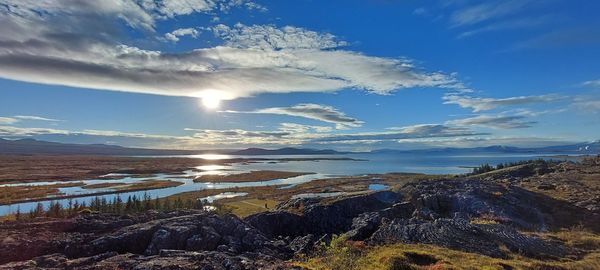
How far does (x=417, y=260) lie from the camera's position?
3188 cm

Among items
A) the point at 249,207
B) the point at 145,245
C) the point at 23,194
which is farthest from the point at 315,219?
the point at 23,194

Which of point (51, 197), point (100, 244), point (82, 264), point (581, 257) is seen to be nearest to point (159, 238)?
point (100, 244)

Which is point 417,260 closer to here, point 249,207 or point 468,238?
point 468,238

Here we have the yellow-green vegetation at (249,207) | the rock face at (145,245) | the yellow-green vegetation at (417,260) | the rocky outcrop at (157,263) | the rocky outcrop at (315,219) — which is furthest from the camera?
the yellow-green vegetation at (249,207)

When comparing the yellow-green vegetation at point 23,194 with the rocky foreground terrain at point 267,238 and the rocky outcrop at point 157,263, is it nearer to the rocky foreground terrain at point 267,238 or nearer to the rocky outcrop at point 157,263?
the rocky foreground terrain at point 267,238

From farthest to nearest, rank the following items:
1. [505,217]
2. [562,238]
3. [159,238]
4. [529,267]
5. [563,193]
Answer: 1. [563,193]
2. [505,217]
3. [562,238]
4. [159,238]
5. [529,267]

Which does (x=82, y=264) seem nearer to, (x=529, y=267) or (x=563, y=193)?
(x=529, y=267)

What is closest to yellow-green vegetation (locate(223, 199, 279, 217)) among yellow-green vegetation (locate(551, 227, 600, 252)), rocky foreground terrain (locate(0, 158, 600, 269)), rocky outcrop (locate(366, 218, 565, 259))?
rocky foreground terrain (locate(0, 158, 600, 269))

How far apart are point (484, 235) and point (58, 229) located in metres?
41.7

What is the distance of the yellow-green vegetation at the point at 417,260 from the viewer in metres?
29.8

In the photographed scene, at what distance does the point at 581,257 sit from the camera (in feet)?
116

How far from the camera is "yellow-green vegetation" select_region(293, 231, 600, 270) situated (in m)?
29.8

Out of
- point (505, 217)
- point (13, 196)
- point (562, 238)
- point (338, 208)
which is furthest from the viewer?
point (13, 196)

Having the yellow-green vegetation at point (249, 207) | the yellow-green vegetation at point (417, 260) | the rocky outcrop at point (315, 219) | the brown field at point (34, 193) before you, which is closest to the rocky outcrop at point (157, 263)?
the yellow-green vegetation at point (417, 260)
